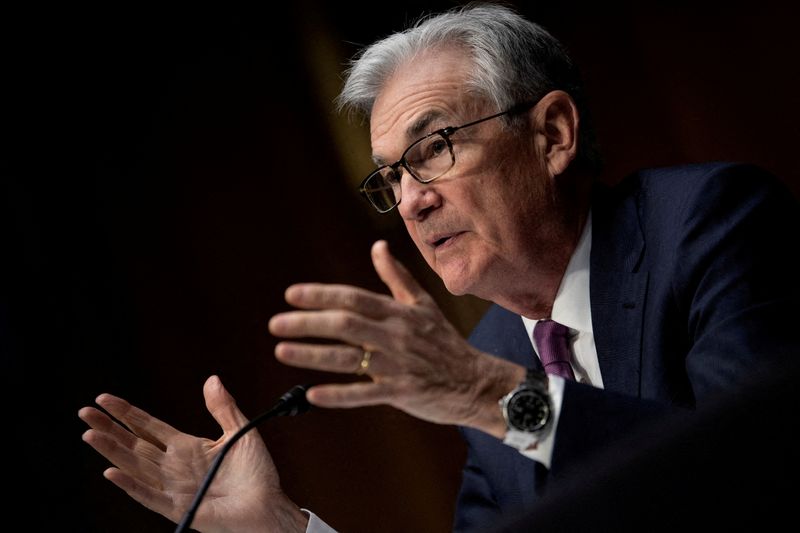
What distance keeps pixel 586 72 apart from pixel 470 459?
1.11 metres

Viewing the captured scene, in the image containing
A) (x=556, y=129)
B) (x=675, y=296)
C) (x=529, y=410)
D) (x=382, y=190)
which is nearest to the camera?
(x=529, y=410)

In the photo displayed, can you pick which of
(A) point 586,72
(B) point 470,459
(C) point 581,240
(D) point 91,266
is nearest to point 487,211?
(C) point 581,240

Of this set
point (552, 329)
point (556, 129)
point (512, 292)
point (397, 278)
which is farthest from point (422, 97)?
point (397, 278)

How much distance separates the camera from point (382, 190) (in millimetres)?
1840

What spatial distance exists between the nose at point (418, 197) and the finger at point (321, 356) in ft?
2.26

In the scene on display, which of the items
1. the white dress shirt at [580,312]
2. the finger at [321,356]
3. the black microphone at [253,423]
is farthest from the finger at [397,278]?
the white dress shirt at [580,312]

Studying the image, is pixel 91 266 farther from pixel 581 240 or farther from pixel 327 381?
pixel 581 240

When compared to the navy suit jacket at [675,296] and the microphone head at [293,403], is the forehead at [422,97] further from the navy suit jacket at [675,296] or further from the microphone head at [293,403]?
the microphone head at [293,403]

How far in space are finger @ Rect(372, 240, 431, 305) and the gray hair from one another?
0.74 metres

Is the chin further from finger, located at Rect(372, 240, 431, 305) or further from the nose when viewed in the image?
finger, located at Rect(372, 240, 431, 305)

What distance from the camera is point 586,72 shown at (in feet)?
7.50

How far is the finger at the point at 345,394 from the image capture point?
950 millimetres

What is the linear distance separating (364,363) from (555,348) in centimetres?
78

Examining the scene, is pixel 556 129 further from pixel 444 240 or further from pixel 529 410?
pixel 529 410
